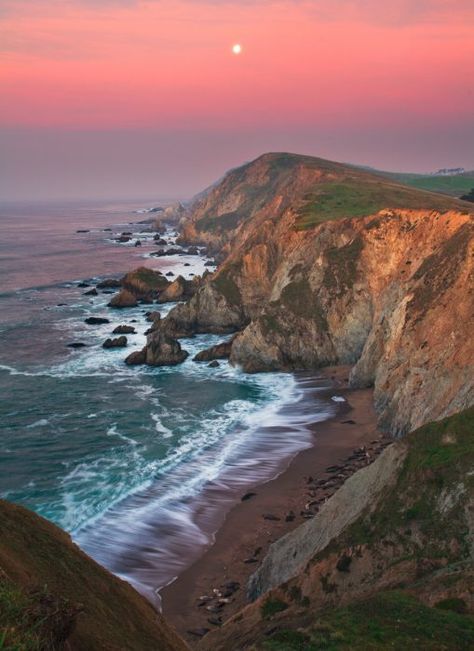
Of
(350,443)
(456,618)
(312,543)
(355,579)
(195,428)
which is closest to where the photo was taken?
(456,618)

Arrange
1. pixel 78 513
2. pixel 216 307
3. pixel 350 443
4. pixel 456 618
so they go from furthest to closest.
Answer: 1. pixel 216 307
2. pixel 350 443
3. pixel 78 513
4. pixel 456 618

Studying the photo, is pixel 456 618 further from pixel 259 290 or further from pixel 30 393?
pixel 259 290

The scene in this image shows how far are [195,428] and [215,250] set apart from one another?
393 feet

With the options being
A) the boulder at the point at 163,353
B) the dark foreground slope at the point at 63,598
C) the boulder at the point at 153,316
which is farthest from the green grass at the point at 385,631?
the boulder at the point at 153,316

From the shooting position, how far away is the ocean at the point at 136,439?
3578 cm

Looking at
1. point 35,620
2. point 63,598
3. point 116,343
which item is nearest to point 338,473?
point 63,598

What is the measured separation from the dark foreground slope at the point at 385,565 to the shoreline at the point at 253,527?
2291 millimetres

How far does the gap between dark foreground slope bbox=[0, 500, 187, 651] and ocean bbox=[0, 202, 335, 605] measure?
35.0 feet

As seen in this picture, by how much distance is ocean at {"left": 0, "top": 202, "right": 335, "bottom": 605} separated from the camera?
35.8 m

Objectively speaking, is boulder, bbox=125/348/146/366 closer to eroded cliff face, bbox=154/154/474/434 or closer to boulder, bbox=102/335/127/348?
boulder, bbox=102/335/127/348

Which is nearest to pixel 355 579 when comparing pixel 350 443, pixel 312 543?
pixel 312 543

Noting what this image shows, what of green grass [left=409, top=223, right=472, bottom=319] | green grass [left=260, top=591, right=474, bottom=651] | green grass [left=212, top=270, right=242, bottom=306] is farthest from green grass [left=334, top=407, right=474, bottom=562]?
green grass [left=212, top=270, right=242, bottom=306]

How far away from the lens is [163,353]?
233 feet

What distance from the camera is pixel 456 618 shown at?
19.0m
